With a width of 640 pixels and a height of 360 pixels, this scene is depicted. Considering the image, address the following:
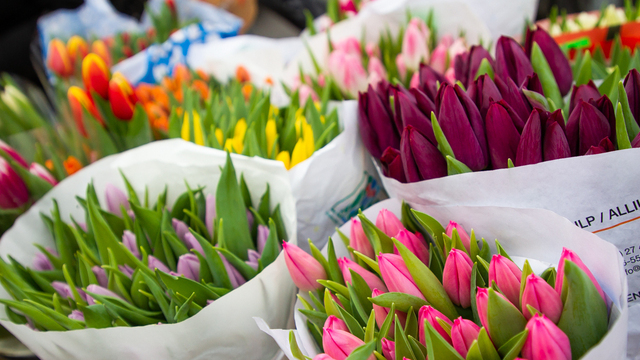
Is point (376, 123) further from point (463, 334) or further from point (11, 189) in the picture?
point (11, 189)

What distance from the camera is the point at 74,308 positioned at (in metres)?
0.54

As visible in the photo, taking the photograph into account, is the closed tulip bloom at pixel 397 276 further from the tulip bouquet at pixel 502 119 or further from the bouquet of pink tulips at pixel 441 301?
the tulip bouquet at pixel 502 119

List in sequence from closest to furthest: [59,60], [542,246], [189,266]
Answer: [542,246]
[189,266]
[59,60]

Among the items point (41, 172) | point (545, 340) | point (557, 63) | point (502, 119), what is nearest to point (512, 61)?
point (557, 63)

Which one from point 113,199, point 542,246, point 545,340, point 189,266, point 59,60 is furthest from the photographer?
point 59,60

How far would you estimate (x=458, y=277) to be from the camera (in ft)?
1.25

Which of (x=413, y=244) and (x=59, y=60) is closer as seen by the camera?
(x=413, y=244)

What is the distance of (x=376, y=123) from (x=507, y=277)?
259 mm

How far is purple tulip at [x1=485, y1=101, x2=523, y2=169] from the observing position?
0.42 metres

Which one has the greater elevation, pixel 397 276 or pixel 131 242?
pixel 397 276

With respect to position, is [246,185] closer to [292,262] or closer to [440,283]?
[292,262]

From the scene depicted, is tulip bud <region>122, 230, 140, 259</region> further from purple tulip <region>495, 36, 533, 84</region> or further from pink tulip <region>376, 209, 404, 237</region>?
purple tulip <region>495, 36, 533, 84</region>

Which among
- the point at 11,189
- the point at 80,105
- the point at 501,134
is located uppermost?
the point at 501,134

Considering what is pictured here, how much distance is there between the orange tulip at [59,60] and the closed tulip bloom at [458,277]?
106 cm
